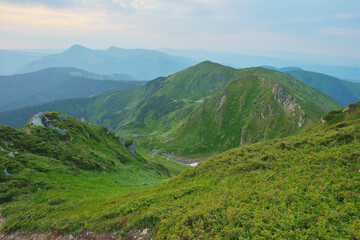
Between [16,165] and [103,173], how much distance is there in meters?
13.4

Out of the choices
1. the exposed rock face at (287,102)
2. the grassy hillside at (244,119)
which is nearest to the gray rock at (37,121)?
the grassy hillside at (244,119)

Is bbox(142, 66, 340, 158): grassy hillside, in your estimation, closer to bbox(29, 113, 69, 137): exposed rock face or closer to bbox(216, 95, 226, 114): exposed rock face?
bbox(216, 95, 226, 114): exposed rock face

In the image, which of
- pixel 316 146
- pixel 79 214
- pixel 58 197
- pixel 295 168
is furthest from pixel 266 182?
pixel 58 197

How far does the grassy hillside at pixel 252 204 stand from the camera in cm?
998

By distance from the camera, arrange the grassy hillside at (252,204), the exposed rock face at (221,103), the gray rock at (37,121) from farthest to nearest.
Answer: the exposed rock face at (221,103) → the gray rock at (37,121) → the grassy hillside at (252,204)

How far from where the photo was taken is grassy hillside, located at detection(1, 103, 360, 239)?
9977 mm

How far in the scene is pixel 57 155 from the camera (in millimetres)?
31828

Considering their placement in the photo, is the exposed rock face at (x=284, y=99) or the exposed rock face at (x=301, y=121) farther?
the exposed rock face at (x=284, y=99)

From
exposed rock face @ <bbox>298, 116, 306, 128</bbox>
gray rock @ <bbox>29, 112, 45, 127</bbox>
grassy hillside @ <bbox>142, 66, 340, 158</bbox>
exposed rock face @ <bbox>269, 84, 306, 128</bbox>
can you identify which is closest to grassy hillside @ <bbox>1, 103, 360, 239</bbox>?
gray rock @ <bbox>29, 112, 45, 127</bbox>

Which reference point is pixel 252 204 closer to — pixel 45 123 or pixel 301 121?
pixel 45 123

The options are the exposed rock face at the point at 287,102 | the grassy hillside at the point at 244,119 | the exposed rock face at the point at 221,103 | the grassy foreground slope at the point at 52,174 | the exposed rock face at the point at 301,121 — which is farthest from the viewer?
the exposed rock face at the point at 221,103

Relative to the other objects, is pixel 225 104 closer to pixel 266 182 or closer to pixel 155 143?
pixel 155 143

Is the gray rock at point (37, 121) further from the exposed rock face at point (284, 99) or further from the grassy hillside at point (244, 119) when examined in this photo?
the exposed rock face at point (284, 99)

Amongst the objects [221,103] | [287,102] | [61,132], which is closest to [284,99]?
[287,102]
